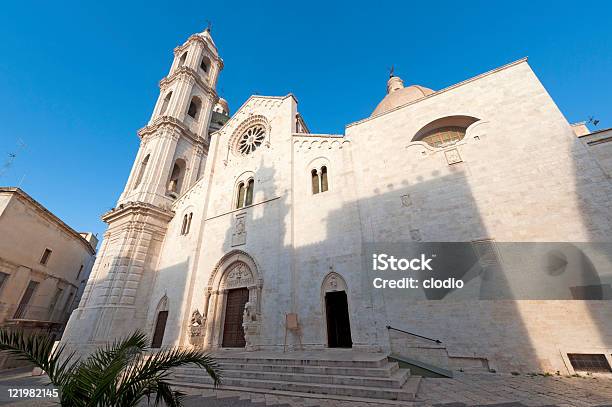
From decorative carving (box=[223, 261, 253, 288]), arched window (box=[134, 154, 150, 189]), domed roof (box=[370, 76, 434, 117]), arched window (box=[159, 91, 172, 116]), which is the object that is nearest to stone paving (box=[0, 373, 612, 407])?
decorative carving (box=[223, 261, 253, 288])

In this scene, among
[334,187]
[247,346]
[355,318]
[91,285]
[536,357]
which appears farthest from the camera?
[91,285]

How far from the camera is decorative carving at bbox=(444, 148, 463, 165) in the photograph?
10.7 m

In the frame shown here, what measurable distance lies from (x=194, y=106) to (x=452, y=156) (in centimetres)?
2328

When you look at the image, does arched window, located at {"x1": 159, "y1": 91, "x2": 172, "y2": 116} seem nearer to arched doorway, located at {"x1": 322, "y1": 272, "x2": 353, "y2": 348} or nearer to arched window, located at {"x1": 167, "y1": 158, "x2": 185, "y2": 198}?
arched window, located at {"x1": 167, "y1": 158, "x2": 185, "y2": 198}

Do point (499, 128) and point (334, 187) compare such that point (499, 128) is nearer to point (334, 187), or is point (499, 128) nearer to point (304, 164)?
point (334, 187)

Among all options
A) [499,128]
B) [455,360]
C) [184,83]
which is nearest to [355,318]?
[455,360]

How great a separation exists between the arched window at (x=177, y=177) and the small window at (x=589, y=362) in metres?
22.9

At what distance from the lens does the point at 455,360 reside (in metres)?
8.24

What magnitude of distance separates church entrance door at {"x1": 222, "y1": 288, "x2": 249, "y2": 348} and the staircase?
12.0ft

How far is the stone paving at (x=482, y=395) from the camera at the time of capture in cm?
528

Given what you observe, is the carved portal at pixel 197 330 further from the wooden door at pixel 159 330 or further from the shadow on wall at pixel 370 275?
the shadow on wall at pixel 370 275

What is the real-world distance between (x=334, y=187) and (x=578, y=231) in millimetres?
8815

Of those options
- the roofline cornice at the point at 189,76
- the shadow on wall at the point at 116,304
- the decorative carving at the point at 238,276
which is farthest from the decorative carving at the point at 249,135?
the roofline cornice at the point at 189,76

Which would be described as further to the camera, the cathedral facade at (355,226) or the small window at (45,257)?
the small window at (45,257)
